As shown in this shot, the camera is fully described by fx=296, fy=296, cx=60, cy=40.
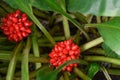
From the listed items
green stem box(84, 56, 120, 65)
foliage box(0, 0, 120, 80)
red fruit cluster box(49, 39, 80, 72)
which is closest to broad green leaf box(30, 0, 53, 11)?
foliage box(0, 0, 120, 80)

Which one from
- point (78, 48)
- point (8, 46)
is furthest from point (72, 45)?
point (8, 46)

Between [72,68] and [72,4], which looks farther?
[72,68]

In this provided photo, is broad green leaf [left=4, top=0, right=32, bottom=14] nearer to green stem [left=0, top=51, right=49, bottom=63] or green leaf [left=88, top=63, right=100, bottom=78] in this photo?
green stem [left=0, top=51, right=49, bottom=63]

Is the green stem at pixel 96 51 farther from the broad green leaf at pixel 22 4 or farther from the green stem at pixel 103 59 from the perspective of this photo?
the broad green leaf at pixel 22 4

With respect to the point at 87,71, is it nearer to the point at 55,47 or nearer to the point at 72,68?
the point at 72,68

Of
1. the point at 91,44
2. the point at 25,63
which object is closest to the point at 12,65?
the point at 25,63

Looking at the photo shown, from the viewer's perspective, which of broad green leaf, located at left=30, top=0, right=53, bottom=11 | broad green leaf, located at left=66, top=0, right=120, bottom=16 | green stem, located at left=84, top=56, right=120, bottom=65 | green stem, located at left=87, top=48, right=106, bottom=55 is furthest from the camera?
green stem, located at left=87, top=48, right=106, bottom=55

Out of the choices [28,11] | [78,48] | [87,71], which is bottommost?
[87,71]
